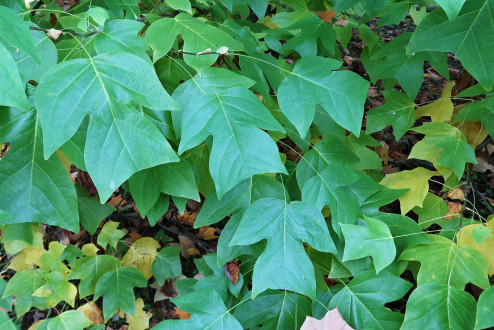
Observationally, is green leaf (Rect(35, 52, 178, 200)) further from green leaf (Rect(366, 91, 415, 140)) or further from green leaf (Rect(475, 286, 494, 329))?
green leaf (Rect(366, 91, 415, 140))

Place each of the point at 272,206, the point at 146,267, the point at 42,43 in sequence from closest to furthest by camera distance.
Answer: the point at 42,43
the point at 272,206
the point at 146,267

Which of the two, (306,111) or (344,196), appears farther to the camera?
(344,196)

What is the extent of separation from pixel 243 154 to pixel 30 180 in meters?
0.60

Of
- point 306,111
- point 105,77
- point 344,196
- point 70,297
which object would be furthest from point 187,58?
point 70,297

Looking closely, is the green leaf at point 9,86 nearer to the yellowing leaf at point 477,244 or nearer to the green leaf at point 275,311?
the green leaf at point 275,311

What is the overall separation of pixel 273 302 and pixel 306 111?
67 centimetres

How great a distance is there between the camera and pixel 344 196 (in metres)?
1.27

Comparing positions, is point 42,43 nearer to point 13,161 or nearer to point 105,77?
point 105,77

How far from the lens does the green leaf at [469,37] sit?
1141 mm

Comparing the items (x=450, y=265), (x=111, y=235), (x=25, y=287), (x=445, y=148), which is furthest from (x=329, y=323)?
(x=25, y=287)

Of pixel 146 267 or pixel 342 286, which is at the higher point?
pixel 342 286

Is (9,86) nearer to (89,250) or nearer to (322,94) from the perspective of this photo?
(322,94)

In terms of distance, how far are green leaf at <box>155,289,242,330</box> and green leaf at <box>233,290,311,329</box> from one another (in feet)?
0.38

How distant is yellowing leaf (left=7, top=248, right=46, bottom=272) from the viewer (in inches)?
73.7
